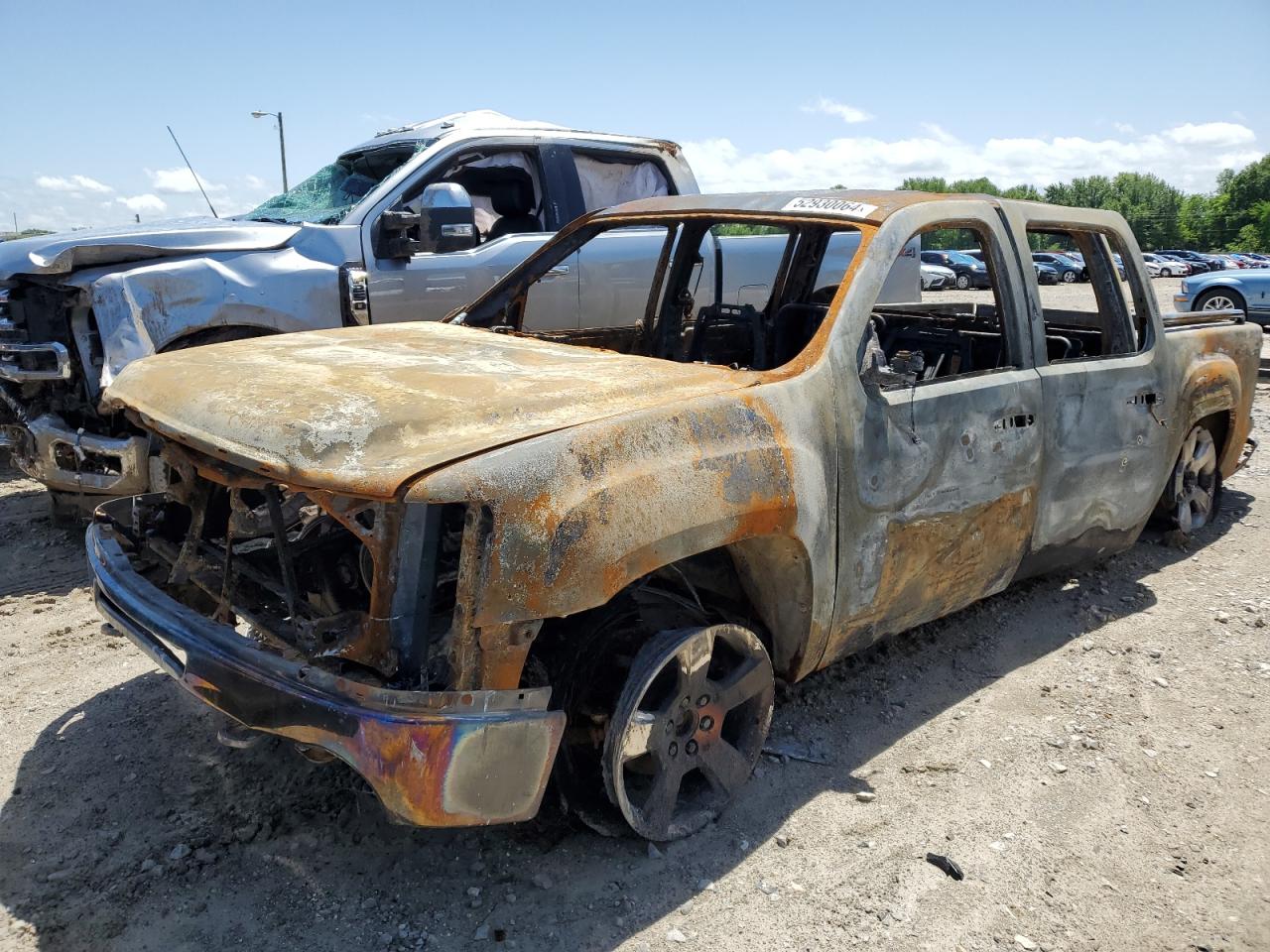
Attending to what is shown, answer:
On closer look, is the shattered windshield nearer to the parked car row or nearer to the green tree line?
the parked car row

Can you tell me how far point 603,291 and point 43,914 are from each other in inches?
184

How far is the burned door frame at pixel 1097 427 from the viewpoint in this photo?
364 cm

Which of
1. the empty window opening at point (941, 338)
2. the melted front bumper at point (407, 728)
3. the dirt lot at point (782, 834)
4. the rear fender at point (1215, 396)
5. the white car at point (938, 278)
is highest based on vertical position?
the empty window opening at point (941, 338)

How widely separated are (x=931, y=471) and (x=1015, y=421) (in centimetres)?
52

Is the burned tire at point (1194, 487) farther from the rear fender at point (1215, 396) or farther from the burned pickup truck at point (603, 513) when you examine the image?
the burned pickup truck at point (603, 513)

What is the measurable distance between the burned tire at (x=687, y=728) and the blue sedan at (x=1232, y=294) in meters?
13.3

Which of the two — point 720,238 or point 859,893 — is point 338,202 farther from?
point 859,893

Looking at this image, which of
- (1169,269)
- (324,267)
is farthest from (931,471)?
(1169,269)

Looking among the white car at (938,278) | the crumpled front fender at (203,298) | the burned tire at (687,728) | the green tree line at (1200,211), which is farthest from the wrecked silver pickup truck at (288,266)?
the green tree line at (1200,211)

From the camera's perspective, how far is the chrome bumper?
14.6 ft

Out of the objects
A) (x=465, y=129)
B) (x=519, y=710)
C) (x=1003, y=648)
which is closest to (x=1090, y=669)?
(x=1003, y=648)

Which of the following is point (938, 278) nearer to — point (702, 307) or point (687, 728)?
point (702, 307)

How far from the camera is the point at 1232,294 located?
1439 cm

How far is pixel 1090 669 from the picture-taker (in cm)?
388
